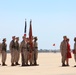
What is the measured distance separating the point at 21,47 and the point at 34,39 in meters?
1.08

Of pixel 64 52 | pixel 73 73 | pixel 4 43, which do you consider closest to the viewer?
pixel 73 73

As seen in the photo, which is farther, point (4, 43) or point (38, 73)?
point (4, 43)

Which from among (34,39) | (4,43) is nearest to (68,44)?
(34,39)

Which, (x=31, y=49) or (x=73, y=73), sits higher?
(x=31, y=49)

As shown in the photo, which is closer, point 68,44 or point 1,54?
point 68,44

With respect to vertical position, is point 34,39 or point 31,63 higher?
point 34,39

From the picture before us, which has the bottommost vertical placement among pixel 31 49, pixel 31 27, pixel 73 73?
pixel 73 73

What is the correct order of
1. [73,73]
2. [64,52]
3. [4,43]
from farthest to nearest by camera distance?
[4,43], [64,52], [73,73]

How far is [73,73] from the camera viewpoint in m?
17.6

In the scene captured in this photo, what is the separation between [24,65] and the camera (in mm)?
23766

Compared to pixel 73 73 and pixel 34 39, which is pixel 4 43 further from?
pixel 73 73

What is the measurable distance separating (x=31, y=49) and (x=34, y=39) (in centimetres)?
74

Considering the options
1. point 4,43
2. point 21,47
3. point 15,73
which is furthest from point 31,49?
point 15,73

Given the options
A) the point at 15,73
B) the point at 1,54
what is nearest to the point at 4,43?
the point at 1,54
